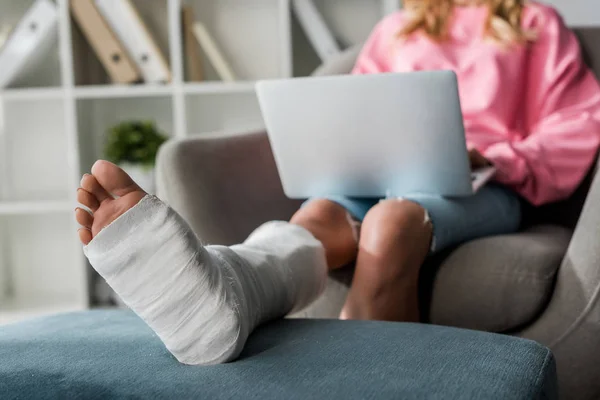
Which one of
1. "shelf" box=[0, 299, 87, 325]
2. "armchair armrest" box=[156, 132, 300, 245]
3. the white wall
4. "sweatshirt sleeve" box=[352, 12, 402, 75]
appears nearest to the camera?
"armchair armrest" box=[156, 132, 300, 245]

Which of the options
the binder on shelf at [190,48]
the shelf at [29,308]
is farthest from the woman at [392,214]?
the shelf at [29,308]

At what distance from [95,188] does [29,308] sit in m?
1.66

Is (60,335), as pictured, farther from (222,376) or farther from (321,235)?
(321,235)

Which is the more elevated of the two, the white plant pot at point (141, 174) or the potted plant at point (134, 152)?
the potted plant at point (134, 152)

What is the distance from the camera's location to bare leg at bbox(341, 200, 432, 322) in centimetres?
101

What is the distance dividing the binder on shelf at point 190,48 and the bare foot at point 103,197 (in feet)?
4.77

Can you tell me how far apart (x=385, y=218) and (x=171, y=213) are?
1.36 ft

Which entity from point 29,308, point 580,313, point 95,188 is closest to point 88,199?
point 95,188

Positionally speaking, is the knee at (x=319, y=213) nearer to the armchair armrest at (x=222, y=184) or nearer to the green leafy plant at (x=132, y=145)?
the armchair armrest at (x=222, y=184)

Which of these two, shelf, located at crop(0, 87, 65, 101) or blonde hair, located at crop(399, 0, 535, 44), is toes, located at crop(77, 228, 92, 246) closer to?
blonde hair, located at crop(399, 0, 535, 44)

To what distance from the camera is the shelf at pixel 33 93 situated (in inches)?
82.7

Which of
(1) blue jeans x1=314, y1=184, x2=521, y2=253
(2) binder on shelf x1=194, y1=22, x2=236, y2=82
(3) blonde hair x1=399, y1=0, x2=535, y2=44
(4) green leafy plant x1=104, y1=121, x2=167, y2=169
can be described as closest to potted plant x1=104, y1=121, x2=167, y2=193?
(4) green leafy plant x1=104, y1=121, x2=167, y2=169

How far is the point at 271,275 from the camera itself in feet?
2.73

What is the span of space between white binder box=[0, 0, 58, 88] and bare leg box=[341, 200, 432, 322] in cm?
142
